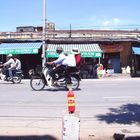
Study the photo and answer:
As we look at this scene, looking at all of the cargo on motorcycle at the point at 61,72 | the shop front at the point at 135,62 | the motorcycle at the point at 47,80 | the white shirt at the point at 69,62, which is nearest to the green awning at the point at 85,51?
the shop front at the point at 135,62

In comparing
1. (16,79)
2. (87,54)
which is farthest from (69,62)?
(87,54)

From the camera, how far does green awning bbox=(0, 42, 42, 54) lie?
3769 cm

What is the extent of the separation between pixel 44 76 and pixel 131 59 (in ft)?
74.9

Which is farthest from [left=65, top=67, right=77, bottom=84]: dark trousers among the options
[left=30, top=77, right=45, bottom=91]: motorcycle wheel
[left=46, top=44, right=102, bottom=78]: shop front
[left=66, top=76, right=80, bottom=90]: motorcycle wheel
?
[left=46, top=44, right=102, bottom=78]: shop front

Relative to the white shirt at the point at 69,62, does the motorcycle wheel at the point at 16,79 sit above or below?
below

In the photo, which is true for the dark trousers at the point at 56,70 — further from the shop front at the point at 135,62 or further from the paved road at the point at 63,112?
the shop front at the point at 135,62

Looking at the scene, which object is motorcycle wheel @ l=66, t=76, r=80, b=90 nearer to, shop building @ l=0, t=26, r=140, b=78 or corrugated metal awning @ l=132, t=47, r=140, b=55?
shop building @ l=0, t=26, r=140, b=78

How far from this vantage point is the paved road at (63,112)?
985 centimetres

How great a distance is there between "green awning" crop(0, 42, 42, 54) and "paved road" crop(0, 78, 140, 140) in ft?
63.7

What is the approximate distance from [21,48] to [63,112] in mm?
26206

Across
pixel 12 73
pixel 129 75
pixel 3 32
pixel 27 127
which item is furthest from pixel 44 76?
pixel 3 32

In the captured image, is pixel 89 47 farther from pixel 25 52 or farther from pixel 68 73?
pixel 68 73

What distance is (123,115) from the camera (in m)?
12.1

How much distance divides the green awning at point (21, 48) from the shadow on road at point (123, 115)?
24469 mm
